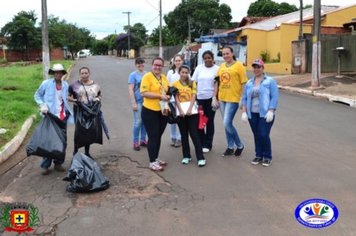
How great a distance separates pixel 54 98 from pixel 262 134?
3.10m

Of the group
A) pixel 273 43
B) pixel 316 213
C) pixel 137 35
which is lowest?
pixel 316 213

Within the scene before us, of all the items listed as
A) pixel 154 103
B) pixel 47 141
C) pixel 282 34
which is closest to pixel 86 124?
pixel 47 141

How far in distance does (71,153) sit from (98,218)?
10.9ft

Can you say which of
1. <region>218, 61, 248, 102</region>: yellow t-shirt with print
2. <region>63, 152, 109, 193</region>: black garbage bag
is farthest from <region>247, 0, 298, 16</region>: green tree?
<region>63, 152, 109, 193</region>: black garbage bag

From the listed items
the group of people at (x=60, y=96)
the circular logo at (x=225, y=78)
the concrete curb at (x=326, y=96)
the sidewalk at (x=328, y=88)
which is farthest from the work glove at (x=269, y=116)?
the concrete curb at (x=326, y=96)

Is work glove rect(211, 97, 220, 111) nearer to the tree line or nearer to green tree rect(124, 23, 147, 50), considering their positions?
the tree line

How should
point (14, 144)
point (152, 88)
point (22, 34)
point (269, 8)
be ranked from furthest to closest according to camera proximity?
point (269, 8) < point (22, 34) < point (14, 144) < point (152, 88)

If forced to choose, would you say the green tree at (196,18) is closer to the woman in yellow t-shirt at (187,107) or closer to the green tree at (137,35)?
the green tree at (137,35)

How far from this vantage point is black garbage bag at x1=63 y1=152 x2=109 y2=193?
5617mm

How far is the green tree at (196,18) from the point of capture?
2302 inches

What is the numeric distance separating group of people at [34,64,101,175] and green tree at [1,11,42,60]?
50.6 metres

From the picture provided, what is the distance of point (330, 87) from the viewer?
17.8m

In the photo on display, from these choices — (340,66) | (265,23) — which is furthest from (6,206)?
(265,23)

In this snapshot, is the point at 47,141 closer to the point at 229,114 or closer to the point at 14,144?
the point at 14,144
